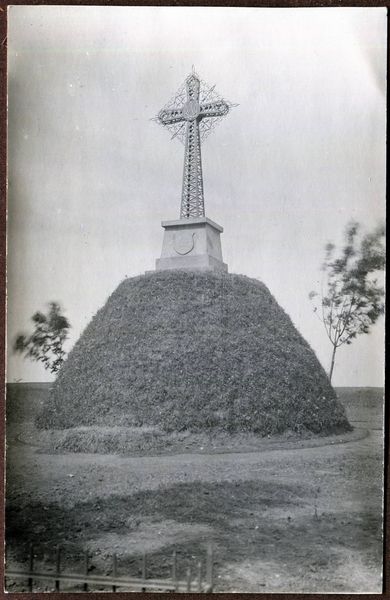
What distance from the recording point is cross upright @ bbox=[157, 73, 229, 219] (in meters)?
12.9

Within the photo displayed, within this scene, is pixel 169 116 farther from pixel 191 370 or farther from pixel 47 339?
pixel 191 370

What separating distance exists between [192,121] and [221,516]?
9.32 m

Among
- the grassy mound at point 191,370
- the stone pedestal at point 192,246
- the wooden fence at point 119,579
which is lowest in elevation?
the wooden fence at point 119,579

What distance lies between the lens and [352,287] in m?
13.0

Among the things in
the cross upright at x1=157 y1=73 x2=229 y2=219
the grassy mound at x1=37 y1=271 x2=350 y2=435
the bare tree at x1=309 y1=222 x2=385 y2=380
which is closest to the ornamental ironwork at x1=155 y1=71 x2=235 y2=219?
the cross upright at x1=157 y1=73 x2=229 y2=219

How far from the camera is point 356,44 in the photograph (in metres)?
10.8

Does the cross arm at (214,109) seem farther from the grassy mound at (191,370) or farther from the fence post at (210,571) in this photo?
the fence post at (210,571)

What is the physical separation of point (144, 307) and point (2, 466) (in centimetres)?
737

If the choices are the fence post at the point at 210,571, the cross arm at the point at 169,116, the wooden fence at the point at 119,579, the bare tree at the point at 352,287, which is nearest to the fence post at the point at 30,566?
the wooden fence at the point at 119,579

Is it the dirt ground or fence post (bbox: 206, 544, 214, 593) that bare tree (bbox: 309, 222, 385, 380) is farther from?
fence post (bbox: 206, 544, 214, 593)

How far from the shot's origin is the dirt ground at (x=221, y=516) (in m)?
9.72

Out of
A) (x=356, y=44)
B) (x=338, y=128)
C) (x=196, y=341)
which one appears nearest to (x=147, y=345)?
(x=196, y=341)

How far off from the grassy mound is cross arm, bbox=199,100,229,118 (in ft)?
14.5

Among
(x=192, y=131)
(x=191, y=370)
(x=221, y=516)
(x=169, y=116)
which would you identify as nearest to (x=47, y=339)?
(x=191, y=370)
